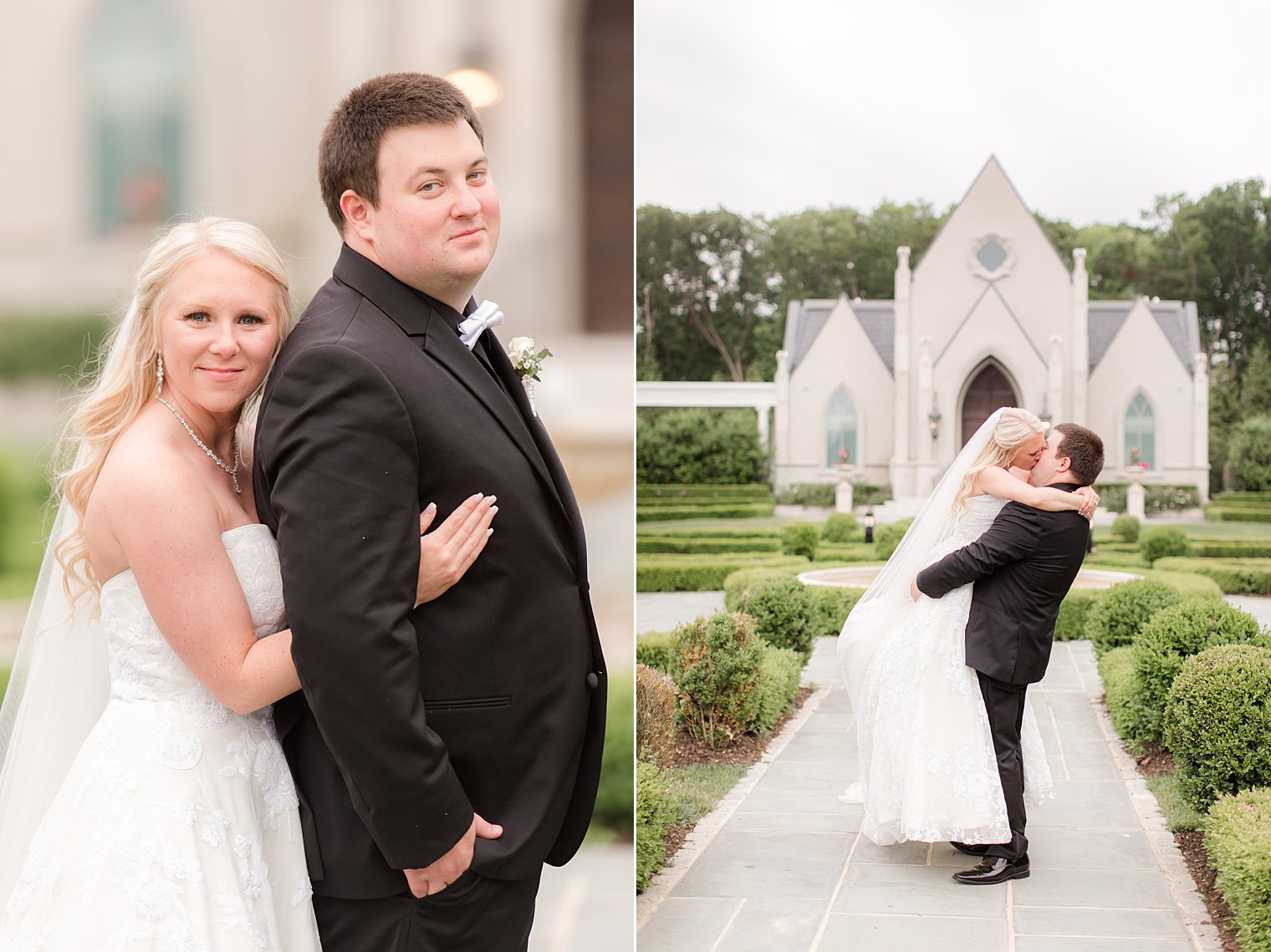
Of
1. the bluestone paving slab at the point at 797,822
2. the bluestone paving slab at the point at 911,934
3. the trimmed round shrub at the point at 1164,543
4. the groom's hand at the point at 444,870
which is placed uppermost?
the groom's hand at the point at 444,870

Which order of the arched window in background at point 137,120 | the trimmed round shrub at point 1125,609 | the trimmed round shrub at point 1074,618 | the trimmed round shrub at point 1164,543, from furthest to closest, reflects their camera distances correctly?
1. the trimmed round shrub at point 1164,543
2. the trimmed round shrub at point 1074,618
3. the trimmed round shrub at point 1125,609
4. the arched window in background at point 137,120

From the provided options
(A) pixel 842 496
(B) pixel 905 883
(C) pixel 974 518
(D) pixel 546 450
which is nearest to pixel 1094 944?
(B) pixel 905 883

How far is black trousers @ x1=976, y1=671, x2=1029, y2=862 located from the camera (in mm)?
3881

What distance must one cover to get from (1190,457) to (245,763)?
11003 mm

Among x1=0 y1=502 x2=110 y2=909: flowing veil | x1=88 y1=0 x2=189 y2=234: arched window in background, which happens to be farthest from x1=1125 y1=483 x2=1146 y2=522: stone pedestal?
x1=0 y1=502 x2=110 y2=909: flowing veil

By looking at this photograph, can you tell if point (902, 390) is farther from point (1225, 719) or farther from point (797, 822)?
point (1225, 719)

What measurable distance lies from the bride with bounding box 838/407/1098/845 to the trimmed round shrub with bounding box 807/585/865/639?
2.76 meters

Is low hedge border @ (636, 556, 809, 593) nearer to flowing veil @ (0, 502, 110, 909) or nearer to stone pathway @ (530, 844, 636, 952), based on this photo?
stone pathway @ (530, 844, 636, 952)

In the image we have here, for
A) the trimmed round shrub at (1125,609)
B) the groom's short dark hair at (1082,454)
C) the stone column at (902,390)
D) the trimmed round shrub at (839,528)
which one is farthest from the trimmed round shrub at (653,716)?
the stone column at (902,390)

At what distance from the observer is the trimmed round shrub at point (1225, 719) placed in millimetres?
3904

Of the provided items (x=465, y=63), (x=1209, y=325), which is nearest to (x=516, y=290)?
(x=465, y=63)

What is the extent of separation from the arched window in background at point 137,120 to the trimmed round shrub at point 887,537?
22.5ft

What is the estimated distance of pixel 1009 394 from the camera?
13.2 metres

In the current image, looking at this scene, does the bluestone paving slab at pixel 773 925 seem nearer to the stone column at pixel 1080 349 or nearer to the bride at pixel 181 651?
the bride at pixel 181 651
